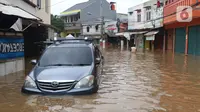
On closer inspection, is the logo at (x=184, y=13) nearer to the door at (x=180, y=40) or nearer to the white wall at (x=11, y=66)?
the door at (x=180, y=40)

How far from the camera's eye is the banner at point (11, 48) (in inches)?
397

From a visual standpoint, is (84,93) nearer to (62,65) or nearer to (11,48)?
(62,65)

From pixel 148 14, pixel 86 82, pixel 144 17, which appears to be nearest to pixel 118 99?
pixel 86 82

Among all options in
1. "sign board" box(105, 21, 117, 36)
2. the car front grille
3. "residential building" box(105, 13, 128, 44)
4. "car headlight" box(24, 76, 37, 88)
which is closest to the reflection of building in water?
the car front grille

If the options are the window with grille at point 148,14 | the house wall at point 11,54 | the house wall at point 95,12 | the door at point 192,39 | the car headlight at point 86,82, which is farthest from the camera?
the house wall at point 95,12

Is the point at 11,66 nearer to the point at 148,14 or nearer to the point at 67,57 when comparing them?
the point at 67,57

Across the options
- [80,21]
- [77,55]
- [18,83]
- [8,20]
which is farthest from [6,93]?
[80,21]

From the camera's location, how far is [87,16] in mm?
60562

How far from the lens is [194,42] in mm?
23188

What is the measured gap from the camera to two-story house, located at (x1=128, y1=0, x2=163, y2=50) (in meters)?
30.8

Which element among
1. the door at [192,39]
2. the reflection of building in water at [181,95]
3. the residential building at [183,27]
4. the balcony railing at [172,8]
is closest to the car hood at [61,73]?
the reflection of building in water at [181,95]

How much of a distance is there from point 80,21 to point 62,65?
5427 centimetres

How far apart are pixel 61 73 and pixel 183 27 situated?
22004 millimetres

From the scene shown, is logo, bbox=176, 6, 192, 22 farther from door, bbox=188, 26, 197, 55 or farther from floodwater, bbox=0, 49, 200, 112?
floodwater, bbox=0, 49, 200, 112
